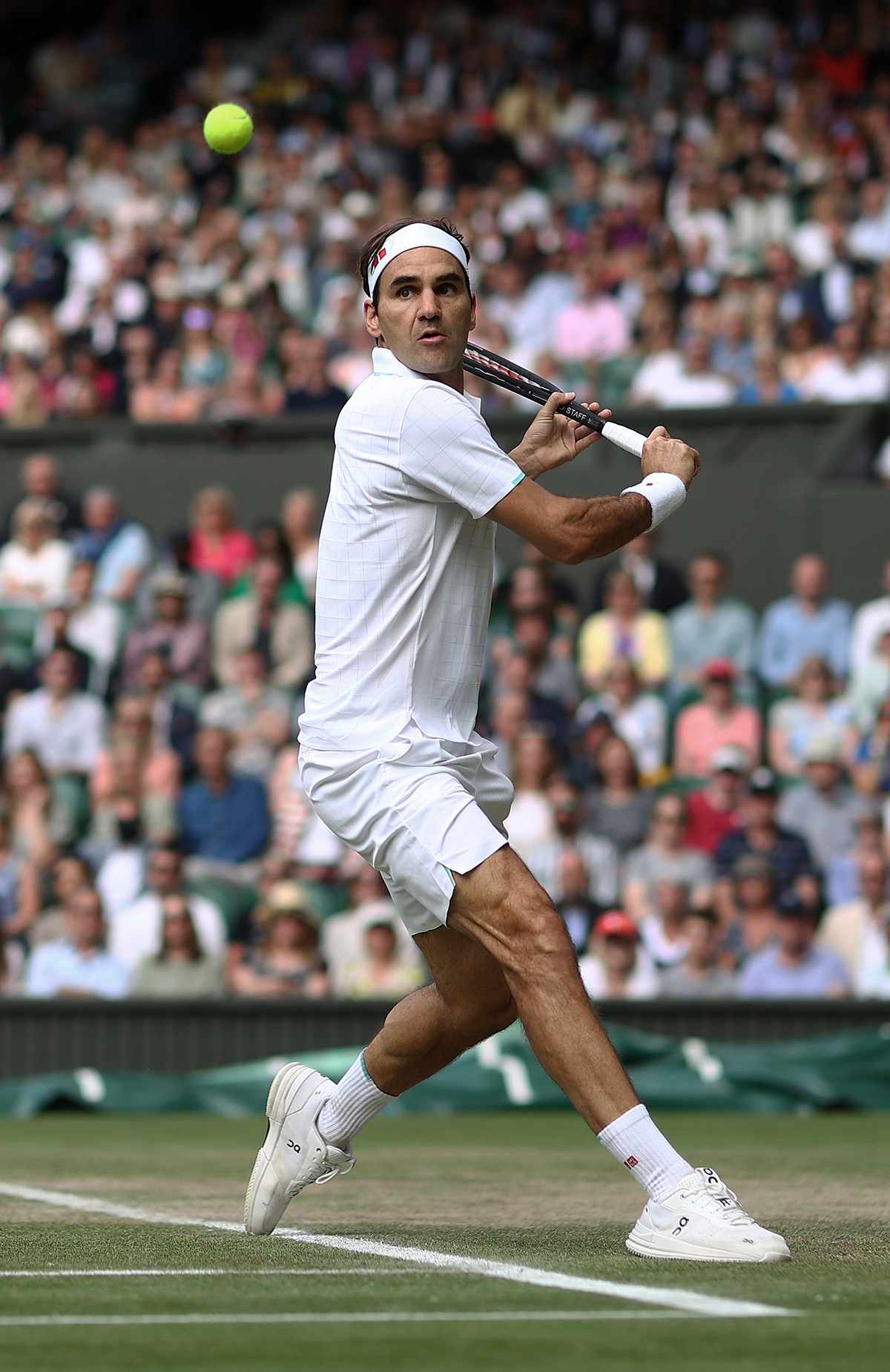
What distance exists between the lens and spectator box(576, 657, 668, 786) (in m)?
13.9

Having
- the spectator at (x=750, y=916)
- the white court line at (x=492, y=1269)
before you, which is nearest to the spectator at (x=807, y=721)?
the spectator at (x=750, y=916)

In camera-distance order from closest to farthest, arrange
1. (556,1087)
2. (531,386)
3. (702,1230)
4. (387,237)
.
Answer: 1. (702,1230)
2. (387,237)
3. (531,386)
4. (556,1087)

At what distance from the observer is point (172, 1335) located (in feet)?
13.1

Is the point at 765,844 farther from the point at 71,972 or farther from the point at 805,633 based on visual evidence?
the point at 71,972

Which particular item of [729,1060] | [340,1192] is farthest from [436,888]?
[729,1060]

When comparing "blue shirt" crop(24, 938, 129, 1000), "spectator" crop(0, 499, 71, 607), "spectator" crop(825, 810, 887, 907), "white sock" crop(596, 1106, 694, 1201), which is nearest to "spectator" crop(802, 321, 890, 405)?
"spectator" crop(825, 810, 887, 907)

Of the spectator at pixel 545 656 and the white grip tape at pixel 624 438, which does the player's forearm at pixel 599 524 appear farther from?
the spectator at pixel 545 656

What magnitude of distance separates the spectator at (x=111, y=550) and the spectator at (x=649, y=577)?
10.1 feet

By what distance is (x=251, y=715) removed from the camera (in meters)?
14.6

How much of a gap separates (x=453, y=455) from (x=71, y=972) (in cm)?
808

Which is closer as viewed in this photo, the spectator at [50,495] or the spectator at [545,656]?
the spectator at [545,656]

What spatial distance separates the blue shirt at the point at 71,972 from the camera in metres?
12.9

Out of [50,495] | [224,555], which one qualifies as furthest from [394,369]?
[50,495]

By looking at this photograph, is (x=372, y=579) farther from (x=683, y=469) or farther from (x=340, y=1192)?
(x=340, y=1192)
